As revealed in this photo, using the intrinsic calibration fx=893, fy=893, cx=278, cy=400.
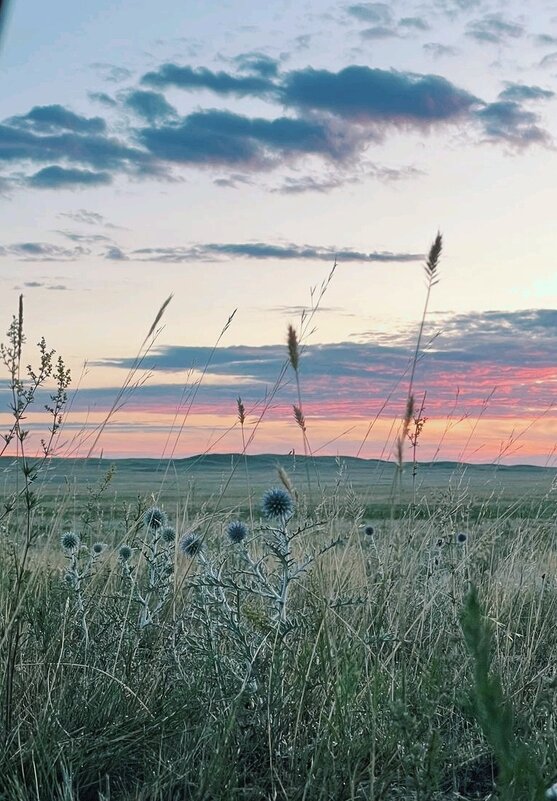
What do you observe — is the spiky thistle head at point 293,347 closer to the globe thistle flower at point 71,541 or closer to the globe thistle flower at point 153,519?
the globe thistle flower at point 153,519

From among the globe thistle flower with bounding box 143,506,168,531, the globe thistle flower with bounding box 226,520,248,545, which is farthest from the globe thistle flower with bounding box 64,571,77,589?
the globe thistle flower with bounding box 226,520,248,545

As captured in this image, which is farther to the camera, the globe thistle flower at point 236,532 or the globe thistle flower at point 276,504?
the globe thistle flower at point 236,532

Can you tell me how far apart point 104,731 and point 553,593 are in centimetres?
354

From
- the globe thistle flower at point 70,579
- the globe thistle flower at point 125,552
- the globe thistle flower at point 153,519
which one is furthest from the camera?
the globe thistle flower at point 125,552

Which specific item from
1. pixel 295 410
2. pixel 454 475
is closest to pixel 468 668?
pixel 295 410

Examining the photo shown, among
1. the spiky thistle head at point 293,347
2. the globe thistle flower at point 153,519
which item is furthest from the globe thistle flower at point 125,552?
the spiky thistle head at point 293,347

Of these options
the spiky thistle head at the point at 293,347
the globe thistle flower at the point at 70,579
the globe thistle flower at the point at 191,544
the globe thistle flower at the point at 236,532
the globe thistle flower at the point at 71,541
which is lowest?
the globe thistle flower at the point at 70,579

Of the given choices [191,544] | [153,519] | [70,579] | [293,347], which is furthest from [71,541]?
[293,347]

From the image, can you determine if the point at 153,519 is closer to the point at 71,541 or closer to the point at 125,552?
the point at 125,552

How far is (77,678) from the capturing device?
134 inches

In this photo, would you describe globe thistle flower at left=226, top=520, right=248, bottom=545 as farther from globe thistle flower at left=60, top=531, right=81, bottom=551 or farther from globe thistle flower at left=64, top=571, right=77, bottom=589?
globe thistle flower at left=60, top=531, right=81, bottom=551

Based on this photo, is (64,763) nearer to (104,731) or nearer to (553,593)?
(104,731)

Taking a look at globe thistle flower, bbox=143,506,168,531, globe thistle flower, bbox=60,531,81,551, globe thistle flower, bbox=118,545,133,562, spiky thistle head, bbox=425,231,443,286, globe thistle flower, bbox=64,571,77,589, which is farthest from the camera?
globe thistle flower, bbox=60,531,81,551

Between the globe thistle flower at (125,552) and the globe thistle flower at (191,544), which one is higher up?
the globe thistle flower at (191,544)
